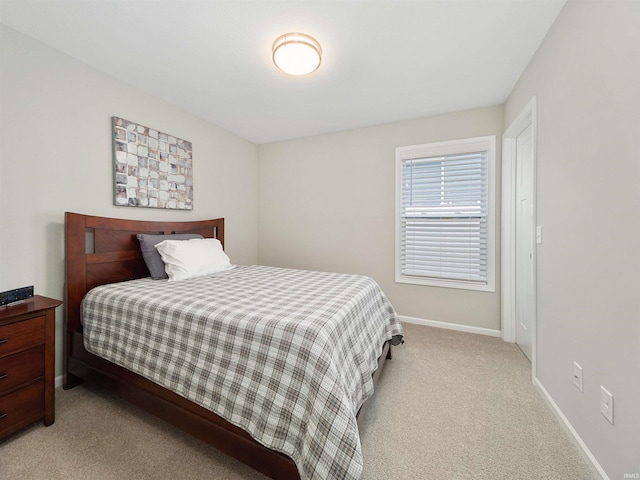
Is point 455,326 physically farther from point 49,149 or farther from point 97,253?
point 49,149

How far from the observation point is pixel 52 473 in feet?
4.21

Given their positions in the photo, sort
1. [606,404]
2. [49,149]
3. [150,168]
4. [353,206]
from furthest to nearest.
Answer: [353,206] → [150,168] → [49,149] → [606,404]

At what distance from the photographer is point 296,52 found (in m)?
1.79

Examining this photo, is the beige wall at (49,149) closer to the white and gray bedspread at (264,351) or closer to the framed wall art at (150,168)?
the framed wall art at (150,168)

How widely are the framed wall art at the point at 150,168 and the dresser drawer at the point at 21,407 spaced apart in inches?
57.9

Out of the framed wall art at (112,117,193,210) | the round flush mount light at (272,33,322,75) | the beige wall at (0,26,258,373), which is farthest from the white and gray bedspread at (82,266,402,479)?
the round flush mount light at (272,33,322,75)

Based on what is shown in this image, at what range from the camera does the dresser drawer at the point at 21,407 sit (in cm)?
141

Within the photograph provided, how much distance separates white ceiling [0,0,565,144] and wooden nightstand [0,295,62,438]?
1.83m

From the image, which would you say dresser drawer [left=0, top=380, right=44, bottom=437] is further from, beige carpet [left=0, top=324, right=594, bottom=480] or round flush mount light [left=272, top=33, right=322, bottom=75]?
round flush mount light [left=272, top=33, right=322, bottom=75]

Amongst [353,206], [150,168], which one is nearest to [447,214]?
[353,206]

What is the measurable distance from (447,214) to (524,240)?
0.79 metres

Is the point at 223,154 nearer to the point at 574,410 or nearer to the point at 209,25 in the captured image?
the point at 209,25

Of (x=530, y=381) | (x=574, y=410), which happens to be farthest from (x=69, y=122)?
(x=530, y=381)

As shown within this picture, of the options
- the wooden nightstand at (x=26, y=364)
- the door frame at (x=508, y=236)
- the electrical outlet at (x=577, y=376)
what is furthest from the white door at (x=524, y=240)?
the wooden nightstand at (x=26, y=364)
